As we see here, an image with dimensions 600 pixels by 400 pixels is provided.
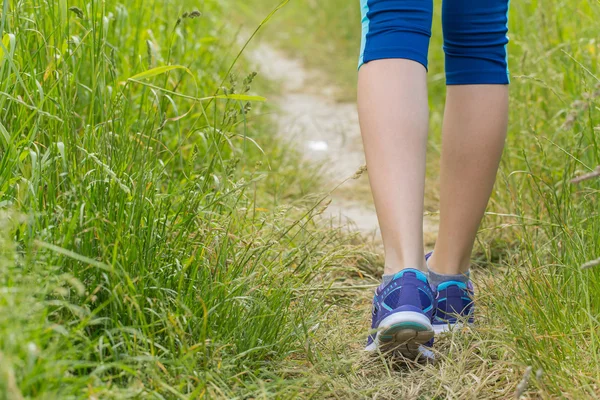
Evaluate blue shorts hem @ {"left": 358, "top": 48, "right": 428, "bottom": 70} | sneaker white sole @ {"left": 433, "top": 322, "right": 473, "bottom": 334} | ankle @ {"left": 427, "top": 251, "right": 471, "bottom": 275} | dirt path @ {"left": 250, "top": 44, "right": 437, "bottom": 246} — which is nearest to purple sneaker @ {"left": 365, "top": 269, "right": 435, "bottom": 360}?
sneaker white sole @ {"left": 433, "top": 322, "right": 473, "bottom": 334}

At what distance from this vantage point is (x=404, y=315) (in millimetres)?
1460

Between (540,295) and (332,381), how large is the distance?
1.64 ft

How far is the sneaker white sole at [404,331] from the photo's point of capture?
57.3 inches

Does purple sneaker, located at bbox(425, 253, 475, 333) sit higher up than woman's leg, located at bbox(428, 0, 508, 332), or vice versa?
woman's leg, located at bbox(428, 0, 508, 332)

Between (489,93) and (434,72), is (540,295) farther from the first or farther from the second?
(434,72)


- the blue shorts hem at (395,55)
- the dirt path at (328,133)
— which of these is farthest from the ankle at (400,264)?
the dirt path at (328,133)

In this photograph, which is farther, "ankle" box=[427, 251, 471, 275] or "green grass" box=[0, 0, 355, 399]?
"ankle" box=[427, 251, 471, 275]

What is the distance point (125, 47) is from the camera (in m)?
2.68

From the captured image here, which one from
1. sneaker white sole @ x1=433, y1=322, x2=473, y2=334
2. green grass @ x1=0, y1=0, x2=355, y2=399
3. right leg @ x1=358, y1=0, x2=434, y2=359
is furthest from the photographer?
sneaker white sole @ x1=433, y1=322, x2=473, y2=334

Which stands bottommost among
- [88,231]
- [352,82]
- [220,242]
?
[352,82]

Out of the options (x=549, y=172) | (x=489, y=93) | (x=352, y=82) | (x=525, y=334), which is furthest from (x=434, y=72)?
(x=525, y=334)

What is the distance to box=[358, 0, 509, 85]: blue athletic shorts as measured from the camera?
1560mm

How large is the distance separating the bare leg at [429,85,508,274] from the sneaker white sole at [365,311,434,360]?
1.01 ft

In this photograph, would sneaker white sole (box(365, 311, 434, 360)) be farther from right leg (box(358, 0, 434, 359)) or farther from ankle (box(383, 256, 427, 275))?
ankle (box(383, 256, 427, 275))
